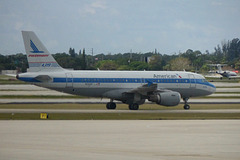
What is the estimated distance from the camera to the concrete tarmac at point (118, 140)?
60.3 feet

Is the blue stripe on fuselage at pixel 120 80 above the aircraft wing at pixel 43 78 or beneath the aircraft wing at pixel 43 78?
beneath

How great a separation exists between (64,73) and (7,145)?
22.4 meters

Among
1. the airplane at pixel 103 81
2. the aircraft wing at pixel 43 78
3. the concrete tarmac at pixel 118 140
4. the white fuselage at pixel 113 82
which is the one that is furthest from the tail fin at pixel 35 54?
the concrete tarmac at pixel 118 140

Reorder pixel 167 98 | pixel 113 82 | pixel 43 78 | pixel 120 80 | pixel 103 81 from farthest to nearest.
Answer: pixel 120 80
pixel 113 82
pixel 103 81
pixel 167 98
pixel 43 78

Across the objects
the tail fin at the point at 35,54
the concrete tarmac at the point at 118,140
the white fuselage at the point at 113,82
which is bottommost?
the concrete tarmac at the point at 118,140

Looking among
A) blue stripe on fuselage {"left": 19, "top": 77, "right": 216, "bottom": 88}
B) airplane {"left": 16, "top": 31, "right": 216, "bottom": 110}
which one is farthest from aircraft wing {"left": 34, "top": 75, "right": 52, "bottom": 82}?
blue stripe on fuselage {"left": 19, "top": 77, "right": 216, "bottom": 88}

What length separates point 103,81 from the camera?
143 feet

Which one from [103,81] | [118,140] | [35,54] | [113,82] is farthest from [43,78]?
[118,140]

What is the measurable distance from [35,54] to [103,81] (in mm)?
6498

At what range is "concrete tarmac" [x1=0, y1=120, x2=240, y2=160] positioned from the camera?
18.4 metres

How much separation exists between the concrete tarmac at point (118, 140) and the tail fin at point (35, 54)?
40.0ft

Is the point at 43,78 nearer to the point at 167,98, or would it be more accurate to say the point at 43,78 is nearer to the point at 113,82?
the point at 113,82

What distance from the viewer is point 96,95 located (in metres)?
43.8

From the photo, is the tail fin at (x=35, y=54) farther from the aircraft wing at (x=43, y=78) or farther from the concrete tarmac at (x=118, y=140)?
the concrete tarmac at (x=118, y=140)
